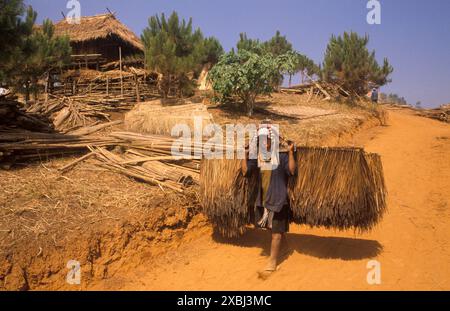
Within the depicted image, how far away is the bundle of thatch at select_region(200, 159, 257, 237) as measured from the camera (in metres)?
4.47

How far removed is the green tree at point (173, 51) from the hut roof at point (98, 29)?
2.89 meters

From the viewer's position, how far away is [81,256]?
4.35 m

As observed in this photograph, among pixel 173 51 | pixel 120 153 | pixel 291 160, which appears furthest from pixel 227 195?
pixel 173 51

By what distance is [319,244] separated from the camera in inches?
186

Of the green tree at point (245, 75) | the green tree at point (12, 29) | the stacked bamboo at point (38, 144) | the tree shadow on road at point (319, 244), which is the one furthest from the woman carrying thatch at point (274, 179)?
the green tree at point (245, 75)

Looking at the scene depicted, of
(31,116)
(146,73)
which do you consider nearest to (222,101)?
(146,73)

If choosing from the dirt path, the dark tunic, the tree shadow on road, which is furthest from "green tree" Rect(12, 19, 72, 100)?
the dark tunic

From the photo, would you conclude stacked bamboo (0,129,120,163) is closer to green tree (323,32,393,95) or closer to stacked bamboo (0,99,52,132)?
stacked bamboo (0,99,52,132)

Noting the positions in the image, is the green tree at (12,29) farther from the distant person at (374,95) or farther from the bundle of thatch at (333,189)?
the distant person at (374,95)

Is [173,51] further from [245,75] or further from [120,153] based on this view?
[120,153]

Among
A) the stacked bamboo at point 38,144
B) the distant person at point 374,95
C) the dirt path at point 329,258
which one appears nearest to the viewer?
the dirt path at point 329,258

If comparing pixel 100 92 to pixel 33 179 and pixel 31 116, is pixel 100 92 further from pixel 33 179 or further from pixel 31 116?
pixel 33 179

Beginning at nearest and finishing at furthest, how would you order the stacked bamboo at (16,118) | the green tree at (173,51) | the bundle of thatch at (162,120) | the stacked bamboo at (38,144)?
the stacked bamboo at (38,144) → the stacked bamboo at (16,118) → the bundle of thatch at (162,120) → the green tree at (173,51)

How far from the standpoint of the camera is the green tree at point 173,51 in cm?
1255
